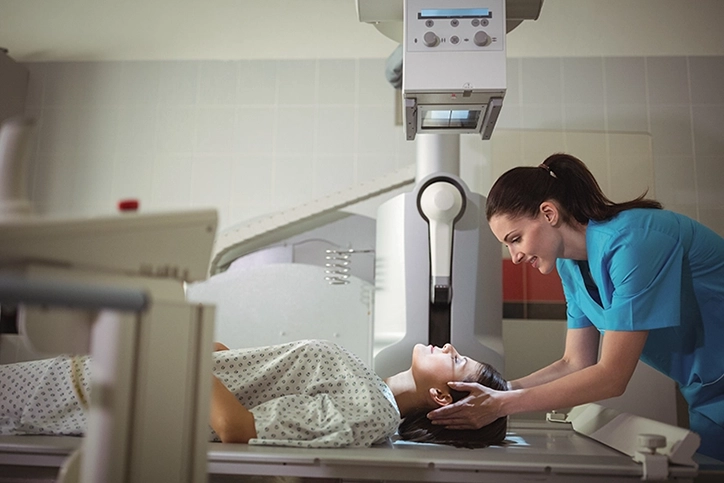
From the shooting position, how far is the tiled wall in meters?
2.59

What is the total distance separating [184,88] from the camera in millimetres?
2748

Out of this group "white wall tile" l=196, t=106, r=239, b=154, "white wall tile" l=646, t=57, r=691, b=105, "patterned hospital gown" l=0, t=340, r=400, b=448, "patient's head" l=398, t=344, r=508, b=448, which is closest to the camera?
"patterned hospital gown" l=0, t=340, r=400, b=448

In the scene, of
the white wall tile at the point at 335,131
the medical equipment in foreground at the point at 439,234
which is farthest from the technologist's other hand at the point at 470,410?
the white wall tile at the point at 335,131

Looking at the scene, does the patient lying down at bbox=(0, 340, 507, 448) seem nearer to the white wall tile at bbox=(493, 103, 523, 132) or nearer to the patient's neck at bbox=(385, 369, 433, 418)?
the patient's neck at bbox=(385, 369, 433, 418)

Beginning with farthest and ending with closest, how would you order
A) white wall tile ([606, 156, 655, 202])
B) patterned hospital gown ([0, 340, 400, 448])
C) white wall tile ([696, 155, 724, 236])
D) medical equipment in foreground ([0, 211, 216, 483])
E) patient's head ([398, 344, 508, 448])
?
white wall tile ([696, 155, 724, 236]) < white wall tile ([606, 156, 655, 202]) < patient's head ([398, 344, 508, 448]) < patterned hospital gown ([0, 340, 400, 448]) < medical equipment in foreground ([0, 211, 216, 483])

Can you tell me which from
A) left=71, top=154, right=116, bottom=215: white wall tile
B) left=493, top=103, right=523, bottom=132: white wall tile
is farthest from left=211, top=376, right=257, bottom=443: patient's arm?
left=493, top=103, right=523, bottom=132: white wall tile

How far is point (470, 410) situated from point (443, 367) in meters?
0.20

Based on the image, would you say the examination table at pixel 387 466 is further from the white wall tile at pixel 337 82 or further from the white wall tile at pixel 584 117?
the white wall tile at pixel 337 82

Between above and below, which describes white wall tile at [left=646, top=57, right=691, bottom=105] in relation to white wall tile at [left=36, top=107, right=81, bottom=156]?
above

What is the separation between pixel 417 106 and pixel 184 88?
1.49 m

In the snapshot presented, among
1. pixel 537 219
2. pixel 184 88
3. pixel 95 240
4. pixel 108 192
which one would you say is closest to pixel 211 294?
pixel 108 192

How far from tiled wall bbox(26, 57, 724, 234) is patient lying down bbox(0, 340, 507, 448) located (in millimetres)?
1154

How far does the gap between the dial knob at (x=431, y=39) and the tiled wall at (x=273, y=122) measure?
1116mm

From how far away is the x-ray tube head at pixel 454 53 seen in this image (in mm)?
1497
